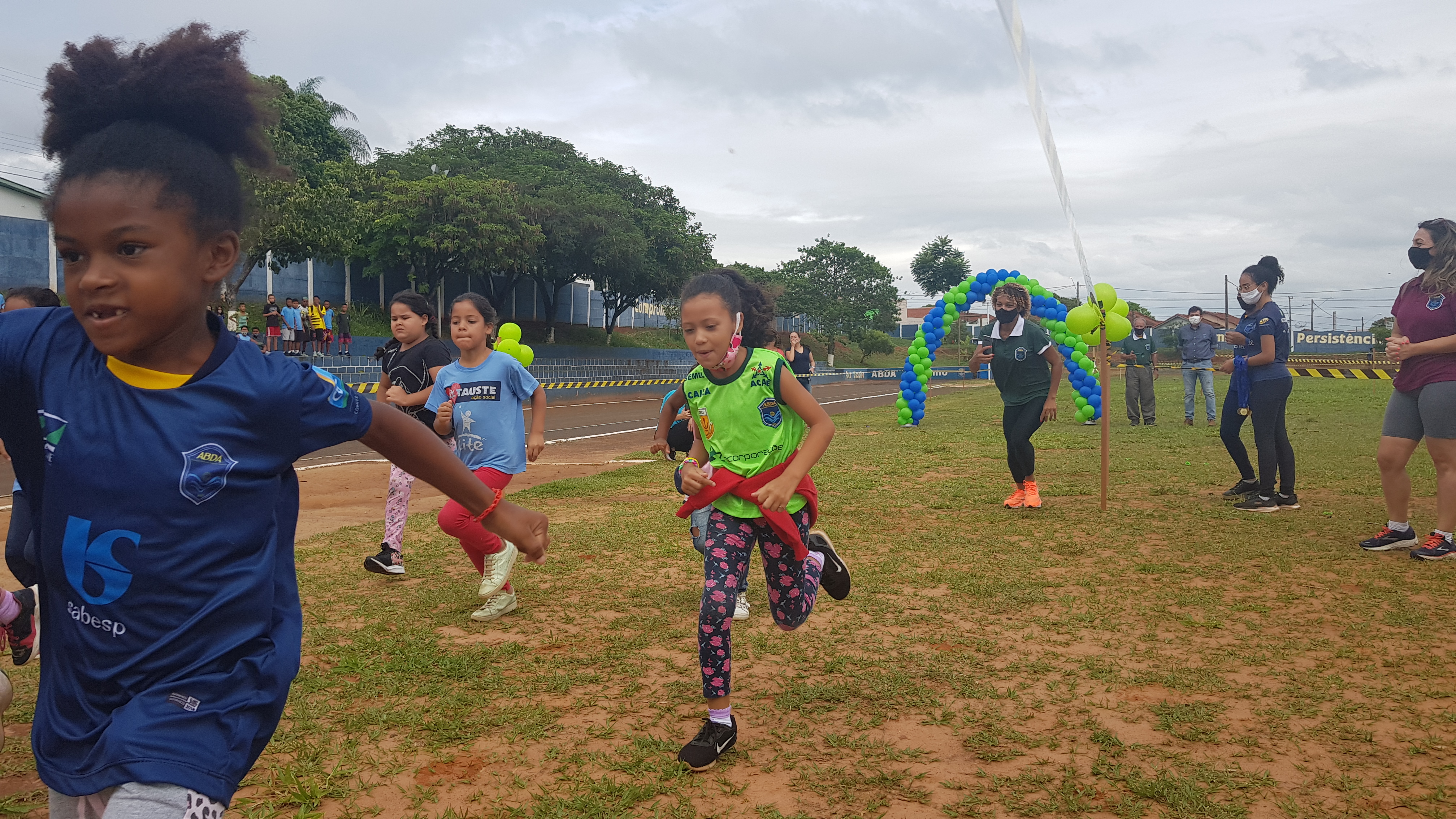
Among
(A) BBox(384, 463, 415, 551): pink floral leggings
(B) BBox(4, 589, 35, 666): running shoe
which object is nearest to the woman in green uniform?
(A) BBox(384, 463, 415, 551): pink floral leggings

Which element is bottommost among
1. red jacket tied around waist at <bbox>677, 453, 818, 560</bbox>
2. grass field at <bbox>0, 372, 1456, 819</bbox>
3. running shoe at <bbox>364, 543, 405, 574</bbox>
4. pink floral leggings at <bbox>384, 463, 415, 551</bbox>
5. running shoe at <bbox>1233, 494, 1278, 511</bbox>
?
grass field at <bbox>0, 372, 1456, 819</bbox>

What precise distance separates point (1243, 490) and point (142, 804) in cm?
894

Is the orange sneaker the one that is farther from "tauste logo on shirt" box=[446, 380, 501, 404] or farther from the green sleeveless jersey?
the green sleeveless jersey

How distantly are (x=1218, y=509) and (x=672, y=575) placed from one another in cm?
490

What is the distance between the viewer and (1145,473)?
10758 mm

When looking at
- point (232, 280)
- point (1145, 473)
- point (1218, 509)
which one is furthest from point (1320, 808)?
point (1145, 473)

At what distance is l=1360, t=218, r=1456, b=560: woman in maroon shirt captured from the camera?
6.16 m

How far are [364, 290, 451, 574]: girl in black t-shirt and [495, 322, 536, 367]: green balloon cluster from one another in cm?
134

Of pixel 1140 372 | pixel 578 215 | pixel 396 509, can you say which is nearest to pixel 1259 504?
pixel 396 509

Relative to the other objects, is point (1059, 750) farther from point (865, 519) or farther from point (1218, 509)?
point (1218, 509)

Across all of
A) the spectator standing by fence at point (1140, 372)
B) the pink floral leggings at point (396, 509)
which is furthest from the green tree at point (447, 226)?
the pink floral leggings at point (396, 509)

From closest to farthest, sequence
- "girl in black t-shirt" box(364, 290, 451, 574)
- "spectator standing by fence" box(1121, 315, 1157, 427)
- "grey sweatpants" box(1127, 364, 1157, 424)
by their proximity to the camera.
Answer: "girl in black t-shirt" box(364, 290, 451, 574) → "spectator standing by fence" box(1121, 315, 1157, 427) → "grey sweatpants" box(1127, 364, 1157, 424)

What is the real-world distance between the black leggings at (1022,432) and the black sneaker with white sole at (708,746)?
513 cm

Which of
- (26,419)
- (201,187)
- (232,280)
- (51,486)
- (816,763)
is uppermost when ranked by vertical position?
(201,187)
